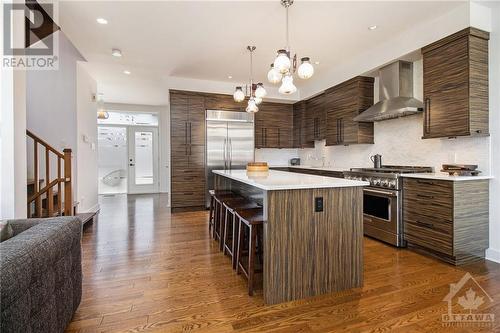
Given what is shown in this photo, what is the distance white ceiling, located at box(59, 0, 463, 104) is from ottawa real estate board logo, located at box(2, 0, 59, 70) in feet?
0.68

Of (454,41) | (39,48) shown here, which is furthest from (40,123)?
(454,41)

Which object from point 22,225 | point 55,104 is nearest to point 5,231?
point 22,225

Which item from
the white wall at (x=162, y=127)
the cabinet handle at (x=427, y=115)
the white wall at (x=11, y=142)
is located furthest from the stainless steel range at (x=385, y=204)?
the white wall at (x=162, y=127)

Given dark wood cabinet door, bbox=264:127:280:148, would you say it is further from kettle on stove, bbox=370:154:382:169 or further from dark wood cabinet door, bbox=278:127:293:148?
kettle on stove, bbox=370:154:382:169

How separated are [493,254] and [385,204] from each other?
115 cm

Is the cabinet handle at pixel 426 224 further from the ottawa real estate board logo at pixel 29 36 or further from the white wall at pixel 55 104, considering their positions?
the white wall at pixel 55 104

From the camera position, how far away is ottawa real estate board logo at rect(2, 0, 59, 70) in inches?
82.9

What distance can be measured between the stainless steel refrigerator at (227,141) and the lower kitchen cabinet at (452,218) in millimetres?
3391

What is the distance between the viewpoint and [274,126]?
20.3 ft

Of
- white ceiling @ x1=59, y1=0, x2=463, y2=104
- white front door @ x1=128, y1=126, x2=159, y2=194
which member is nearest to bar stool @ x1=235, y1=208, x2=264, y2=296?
white ceiling @ x1=59, y1=0, x2=463, y2=104

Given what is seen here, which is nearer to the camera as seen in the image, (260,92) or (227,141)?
(260,92)

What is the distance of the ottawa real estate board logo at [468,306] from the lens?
1.76 m

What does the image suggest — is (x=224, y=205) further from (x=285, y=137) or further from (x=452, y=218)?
(x=285, y=137)

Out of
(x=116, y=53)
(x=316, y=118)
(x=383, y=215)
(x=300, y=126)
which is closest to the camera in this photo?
(x=383, y=215)
